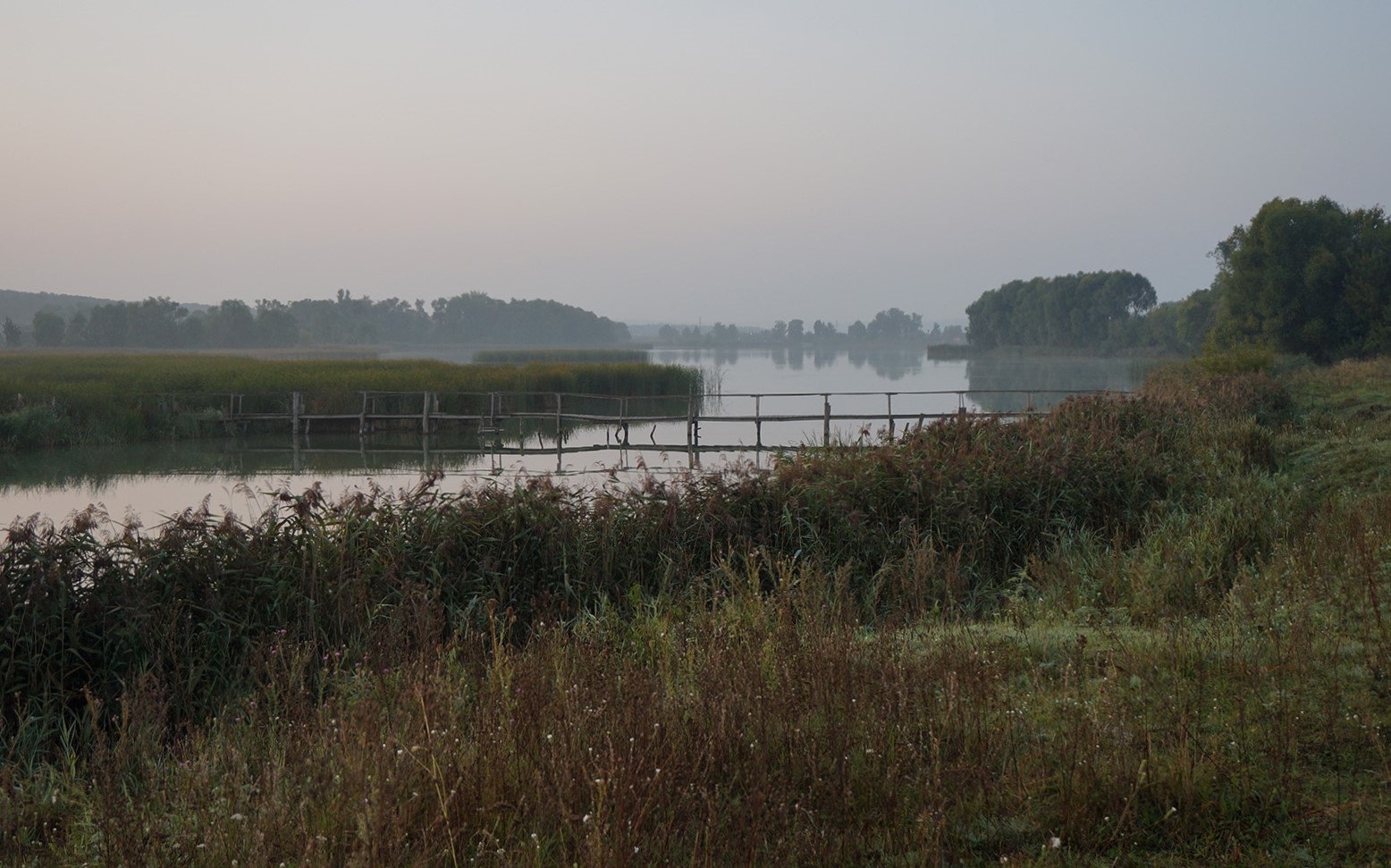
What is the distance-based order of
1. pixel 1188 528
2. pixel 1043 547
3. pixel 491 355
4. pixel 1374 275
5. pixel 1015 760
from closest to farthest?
1. pixel 1015 760
2. pixel 1188 528
3. pixel 1043 547
4. pixel 1374 275
5. pixel 491 355

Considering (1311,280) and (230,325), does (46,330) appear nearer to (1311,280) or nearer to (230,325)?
(230,325)

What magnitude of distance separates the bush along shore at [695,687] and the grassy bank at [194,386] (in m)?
22.7

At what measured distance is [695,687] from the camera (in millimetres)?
3971

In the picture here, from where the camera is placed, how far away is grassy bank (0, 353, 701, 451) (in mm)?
26969

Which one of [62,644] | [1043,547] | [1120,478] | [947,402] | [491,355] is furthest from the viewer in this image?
[491,355]

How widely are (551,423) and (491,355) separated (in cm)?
4625

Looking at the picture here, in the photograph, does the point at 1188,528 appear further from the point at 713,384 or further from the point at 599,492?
the point at 713,384

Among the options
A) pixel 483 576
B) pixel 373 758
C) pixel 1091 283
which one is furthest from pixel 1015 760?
pixel 1091 283

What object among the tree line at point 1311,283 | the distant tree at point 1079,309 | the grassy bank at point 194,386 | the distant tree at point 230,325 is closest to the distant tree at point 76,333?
the distant tree at point 230,325

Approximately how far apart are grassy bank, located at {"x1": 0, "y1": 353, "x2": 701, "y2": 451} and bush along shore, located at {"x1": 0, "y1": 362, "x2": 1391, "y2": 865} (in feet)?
74.6

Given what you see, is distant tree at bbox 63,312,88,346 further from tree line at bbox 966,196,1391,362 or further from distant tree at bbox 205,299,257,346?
tree line at bbox 966,196,1391,362

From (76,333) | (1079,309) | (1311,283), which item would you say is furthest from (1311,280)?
(76,333)

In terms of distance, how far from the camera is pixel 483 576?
779 centimetres

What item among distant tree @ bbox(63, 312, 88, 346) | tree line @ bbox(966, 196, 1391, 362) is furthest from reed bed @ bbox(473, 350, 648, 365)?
distant tree @ bbox(63, 312, 88, 346)
